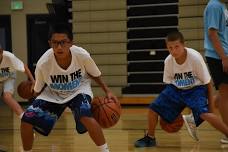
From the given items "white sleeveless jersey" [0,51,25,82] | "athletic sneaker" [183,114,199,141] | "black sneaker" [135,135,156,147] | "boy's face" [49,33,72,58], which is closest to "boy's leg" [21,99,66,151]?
"boy's face" [49,33,72,58]

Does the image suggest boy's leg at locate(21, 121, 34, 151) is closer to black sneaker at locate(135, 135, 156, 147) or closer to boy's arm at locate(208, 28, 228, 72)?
black sneaker at locate(135, 135, 156, 147)

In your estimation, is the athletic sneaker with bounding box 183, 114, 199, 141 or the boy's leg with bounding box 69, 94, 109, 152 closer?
the boy's leg with bounding box 69, 94, 109, 152

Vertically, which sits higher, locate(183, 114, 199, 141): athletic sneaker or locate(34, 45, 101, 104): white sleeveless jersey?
locate(34, 45, 101, 104): white sleeveless jersey

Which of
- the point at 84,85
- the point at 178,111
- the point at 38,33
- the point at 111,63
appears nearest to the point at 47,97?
the point at 84,85

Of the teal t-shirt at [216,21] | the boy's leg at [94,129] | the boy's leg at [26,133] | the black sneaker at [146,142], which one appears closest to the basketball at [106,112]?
the boy's leg at [94,129]

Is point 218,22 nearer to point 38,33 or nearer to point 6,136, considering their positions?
point 6,136

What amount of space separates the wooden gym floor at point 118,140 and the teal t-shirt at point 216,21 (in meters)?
0.90

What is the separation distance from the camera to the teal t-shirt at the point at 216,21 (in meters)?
4.04

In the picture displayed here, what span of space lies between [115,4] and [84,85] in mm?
5697

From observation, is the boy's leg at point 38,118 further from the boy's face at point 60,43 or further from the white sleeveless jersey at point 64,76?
the boy's face at point 60,43

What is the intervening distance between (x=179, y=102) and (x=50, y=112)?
4.39 ft

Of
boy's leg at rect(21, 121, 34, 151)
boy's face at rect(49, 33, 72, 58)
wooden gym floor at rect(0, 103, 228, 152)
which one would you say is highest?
boy's face at rect(49, 33, 72, 58)

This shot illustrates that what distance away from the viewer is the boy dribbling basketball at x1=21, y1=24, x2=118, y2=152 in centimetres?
346

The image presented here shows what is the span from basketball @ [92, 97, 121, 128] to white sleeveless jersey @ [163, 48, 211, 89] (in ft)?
2.85
